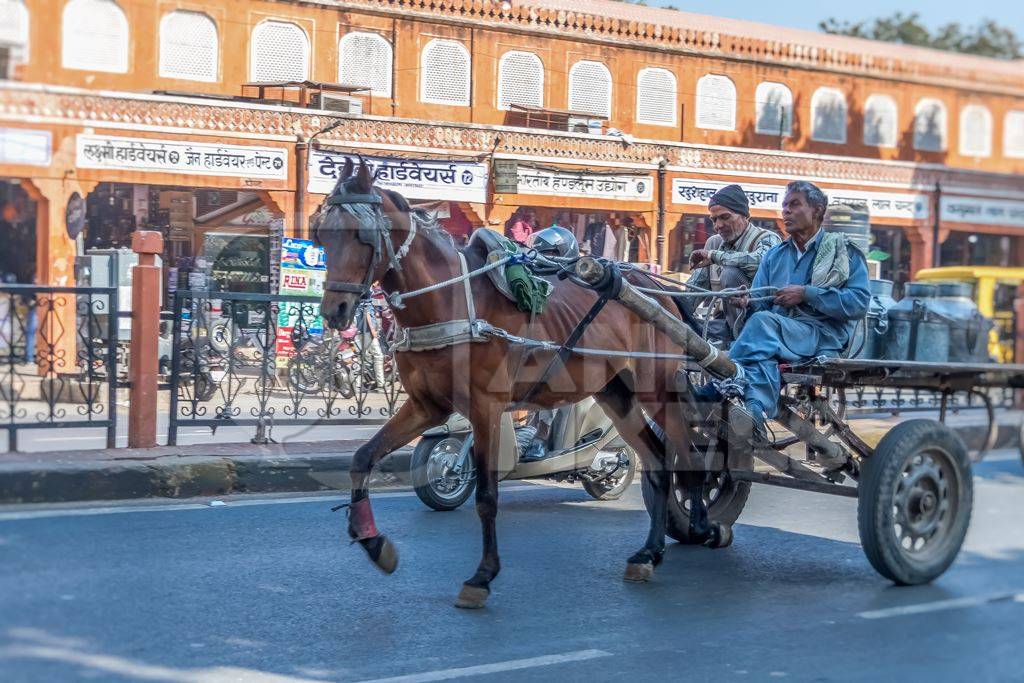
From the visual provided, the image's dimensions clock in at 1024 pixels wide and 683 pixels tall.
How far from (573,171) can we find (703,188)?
3.14 m

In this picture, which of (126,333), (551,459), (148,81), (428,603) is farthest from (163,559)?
(148,81)

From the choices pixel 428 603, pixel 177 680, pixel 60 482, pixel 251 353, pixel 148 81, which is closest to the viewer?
pixel 177 680

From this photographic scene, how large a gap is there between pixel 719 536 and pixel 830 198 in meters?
21.0

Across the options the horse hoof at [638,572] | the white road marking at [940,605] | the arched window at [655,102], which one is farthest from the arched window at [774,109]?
the horse hoof at [638,572]

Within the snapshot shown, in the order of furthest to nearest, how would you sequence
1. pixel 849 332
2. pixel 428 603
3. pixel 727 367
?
pixel 849 332 → pixel 727 367 → pixel 428 603

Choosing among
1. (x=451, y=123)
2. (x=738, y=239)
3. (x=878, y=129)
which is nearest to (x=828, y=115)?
(x=878, y=129)

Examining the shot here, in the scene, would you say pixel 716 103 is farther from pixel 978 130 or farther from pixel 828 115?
pixel 978 130

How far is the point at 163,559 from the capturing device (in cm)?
599

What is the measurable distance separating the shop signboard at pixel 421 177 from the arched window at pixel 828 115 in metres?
9.03

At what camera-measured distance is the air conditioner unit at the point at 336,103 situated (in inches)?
896

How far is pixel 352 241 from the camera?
531 centimetres

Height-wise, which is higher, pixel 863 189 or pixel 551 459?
pixel 863 189

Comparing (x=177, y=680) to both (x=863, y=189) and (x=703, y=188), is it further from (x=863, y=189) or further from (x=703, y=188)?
(x=863, y=189)

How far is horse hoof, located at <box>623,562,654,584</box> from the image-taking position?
19.5 feet
